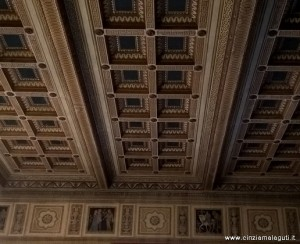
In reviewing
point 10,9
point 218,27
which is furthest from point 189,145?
point 10,9

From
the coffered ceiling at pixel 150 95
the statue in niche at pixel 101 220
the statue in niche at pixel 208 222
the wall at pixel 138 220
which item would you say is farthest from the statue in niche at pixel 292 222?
the statue in niche at pixel 101 220

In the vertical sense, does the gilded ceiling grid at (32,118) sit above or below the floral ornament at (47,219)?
above

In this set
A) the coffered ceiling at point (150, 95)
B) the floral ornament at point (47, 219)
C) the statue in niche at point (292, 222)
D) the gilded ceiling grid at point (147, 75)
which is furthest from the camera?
the floral ornament at point (47, 219)

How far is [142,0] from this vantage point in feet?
22.8

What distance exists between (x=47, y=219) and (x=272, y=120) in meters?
7.53

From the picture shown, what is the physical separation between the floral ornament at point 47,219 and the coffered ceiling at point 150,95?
90 centimetres

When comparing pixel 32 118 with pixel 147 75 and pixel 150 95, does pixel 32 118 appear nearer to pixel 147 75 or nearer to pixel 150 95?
pixel 150 95

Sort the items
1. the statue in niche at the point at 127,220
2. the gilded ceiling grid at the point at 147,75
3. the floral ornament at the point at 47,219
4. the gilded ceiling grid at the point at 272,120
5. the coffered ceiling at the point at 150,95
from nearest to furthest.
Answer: the coffered ceiling at the point at 150,95, the gilded ceiling grid at the point at 147,75, the gilded ceiling grid at the point at 272,120, the statue in niche at the point at 127,220, the floral ornament at the point at 47,219

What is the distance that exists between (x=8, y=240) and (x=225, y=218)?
676 centimetres

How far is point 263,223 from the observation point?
12.7 metres

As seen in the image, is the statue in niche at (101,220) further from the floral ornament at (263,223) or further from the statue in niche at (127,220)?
the floral ornament at (263,223)

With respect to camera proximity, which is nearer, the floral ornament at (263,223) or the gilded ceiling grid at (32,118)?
the gilded ceiling grid at (32,118)

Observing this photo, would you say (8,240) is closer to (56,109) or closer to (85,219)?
(85,219)

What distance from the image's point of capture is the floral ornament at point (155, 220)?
12.7m
